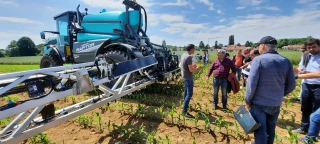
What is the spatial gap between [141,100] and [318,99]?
3938mm

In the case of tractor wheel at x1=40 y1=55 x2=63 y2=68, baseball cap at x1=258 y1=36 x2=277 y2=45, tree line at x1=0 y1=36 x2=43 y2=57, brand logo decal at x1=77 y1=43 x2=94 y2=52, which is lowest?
tractor wheel at x1=40 y1=55 x2=63 y2=68

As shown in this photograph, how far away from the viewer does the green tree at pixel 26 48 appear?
6444cm

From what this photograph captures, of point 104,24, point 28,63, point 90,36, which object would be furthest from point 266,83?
point 28,63

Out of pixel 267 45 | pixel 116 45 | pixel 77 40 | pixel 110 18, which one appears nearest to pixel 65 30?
pixel 77 40

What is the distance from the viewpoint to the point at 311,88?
328cm

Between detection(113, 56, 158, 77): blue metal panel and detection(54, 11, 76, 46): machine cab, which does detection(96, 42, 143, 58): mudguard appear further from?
detection(54, 11, 76, 46): machine cab

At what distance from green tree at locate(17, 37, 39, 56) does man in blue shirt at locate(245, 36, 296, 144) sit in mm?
77856

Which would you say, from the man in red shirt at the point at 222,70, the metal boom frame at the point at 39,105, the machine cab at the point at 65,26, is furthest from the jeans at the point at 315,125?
the machine cab at the point at 65,26

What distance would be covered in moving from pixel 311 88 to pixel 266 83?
169 centimetres

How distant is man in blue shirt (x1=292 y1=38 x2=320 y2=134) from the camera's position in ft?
Result: 10.3

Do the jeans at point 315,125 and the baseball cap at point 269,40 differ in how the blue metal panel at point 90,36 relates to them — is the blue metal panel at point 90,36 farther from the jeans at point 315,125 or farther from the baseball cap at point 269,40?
the jeans at point 315,125

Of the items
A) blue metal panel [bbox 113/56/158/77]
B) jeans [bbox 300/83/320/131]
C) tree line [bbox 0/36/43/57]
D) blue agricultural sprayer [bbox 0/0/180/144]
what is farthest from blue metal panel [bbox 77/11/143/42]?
tree line [bbox 0/36/43/57]

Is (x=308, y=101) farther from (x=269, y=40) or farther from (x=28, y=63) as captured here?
(x=28, y=63)

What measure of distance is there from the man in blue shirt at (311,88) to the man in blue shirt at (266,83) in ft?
3.96
